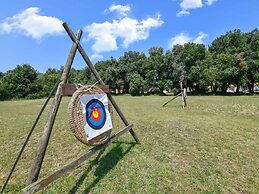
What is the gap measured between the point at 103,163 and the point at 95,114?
1.44 meters

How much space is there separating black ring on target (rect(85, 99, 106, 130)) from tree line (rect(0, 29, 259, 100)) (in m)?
26.9

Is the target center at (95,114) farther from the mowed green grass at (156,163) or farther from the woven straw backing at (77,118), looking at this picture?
the mowed green grass at (156,163)

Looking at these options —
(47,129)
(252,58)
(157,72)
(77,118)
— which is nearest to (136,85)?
(157,72)

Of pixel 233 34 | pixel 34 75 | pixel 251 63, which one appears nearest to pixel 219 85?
pixel 251 63

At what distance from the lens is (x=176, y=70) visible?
39.5 metres

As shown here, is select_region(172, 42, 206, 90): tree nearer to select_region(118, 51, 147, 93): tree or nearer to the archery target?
select_region(118, 51, 147, 93): tree

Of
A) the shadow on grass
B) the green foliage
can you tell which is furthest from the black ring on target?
the green foliage

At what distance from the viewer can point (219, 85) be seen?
120 feet

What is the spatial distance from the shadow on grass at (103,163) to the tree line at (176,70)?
25.8 metres

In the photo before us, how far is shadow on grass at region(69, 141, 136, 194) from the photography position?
388 cm

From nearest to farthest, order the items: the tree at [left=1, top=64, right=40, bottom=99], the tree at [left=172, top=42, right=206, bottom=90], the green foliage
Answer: the tree at [left=172, top=42, right=206, bottom=90] < the green foliage < the tree at [left=1, top=64, right=40, bottom=99]

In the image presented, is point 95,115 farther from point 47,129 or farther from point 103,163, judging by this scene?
point 103,163

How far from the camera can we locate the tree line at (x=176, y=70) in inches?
1364

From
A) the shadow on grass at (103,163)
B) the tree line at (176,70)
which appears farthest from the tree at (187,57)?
the shadow on grass at (103,163)
